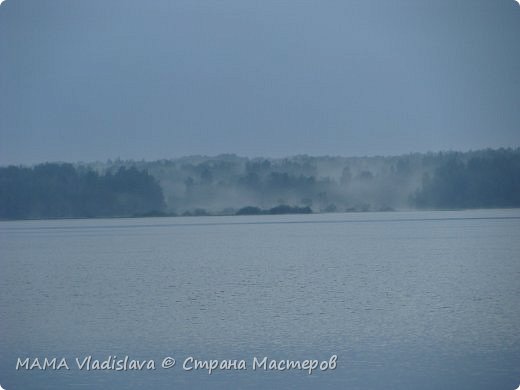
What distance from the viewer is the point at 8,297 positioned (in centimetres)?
2745

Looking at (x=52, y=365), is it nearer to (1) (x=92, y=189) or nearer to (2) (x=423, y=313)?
(2) (x=423, y=313)

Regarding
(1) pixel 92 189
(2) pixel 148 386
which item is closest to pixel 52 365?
(2) pixel 148 386

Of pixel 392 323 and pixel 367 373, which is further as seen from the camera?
pixel 392 323

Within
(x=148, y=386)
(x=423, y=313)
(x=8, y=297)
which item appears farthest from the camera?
(x=8, y=297)

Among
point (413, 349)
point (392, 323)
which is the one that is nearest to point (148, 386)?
point (413, 349)

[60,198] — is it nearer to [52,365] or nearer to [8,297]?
[8,297]

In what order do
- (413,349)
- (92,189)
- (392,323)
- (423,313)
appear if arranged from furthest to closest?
(92,189)
(423,313)
(392,323)
(413,349)

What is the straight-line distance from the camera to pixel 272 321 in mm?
20656

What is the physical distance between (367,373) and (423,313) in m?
7.54

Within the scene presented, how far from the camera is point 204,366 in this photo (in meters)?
16.1

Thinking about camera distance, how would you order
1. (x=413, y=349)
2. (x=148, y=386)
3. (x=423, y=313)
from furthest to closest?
(x=423, y=313) < (x=413, y=349) < (x=148, y=386)

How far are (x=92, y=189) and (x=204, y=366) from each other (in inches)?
3253

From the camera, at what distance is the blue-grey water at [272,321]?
50.5ft

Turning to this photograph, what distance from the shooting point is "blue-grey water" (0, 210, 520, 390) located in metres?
15.4
